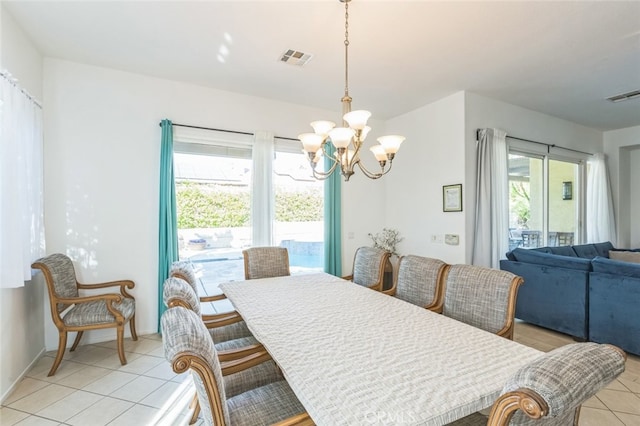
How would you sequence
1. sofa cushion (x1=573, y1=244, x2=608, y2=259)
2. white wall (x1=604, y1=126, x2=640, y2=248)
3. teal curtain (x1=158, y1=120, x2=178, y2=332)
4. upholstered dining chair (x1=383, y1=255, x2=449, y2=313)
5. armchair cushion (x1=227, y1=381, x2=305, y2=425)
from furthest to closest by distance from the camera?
white wall (x1=604, y1=126, x2=640, y2=248)
sofa cushion (x1=573, y1=244, x2=608, y2=259)
teal curtain (x1=158, y1=120, x2=178, y2=332)
upholstered dining chair (x1=383, y1=255, x2=449, y2=313)
armchair cushion (x1=227, y1=381, x2=305, y2=425)

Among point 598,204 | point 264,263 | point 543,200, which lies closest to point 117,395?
point 264,263

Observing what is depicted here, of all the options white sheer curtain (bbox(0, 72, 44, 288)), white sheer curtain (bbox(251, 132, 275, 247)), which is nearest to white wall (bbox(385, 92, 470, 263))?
white sheer curtain (bbox(251, 132, 275, 247))

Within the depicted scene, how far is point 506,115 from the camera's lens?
4.22 metres

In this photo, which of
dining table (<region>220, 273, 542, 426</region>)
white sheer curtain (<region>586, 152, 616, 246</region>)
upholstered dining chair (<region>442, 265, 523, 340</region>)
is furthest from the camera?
white sheer curtain (<region>586, 152, 616, 246</region>)

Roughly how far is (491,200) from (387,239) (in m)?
1.52

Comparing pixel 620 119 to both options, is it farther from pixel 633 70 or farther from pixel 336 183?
pixel 336 183

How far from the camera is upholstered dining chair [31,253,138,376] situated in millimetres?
2568

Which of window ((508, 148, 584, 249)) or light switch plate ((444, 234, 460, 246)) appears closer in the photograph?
light switch plate ((444, 234, 460, 246))

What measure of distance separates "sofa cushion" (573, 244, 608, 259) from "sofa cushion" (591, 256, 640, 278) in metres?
1.91

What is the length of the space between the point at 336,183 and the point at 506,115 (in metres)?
2.55

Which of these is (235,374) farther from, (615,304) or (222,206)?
(615,304)

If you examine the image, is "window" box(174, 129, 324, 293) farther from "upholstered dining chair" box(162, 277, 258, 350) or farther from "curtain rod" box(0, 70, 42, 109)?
"upholstered dining chair" box(162, 277, 258, 350)

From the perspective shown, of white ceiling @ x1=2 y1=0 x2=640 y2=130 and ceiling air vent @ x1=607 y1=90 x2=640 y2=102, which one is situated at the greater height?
ceiling air vent @ x1=607 y1=90 x2=640 y2=102

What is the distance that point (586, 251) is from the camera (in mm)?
4730
